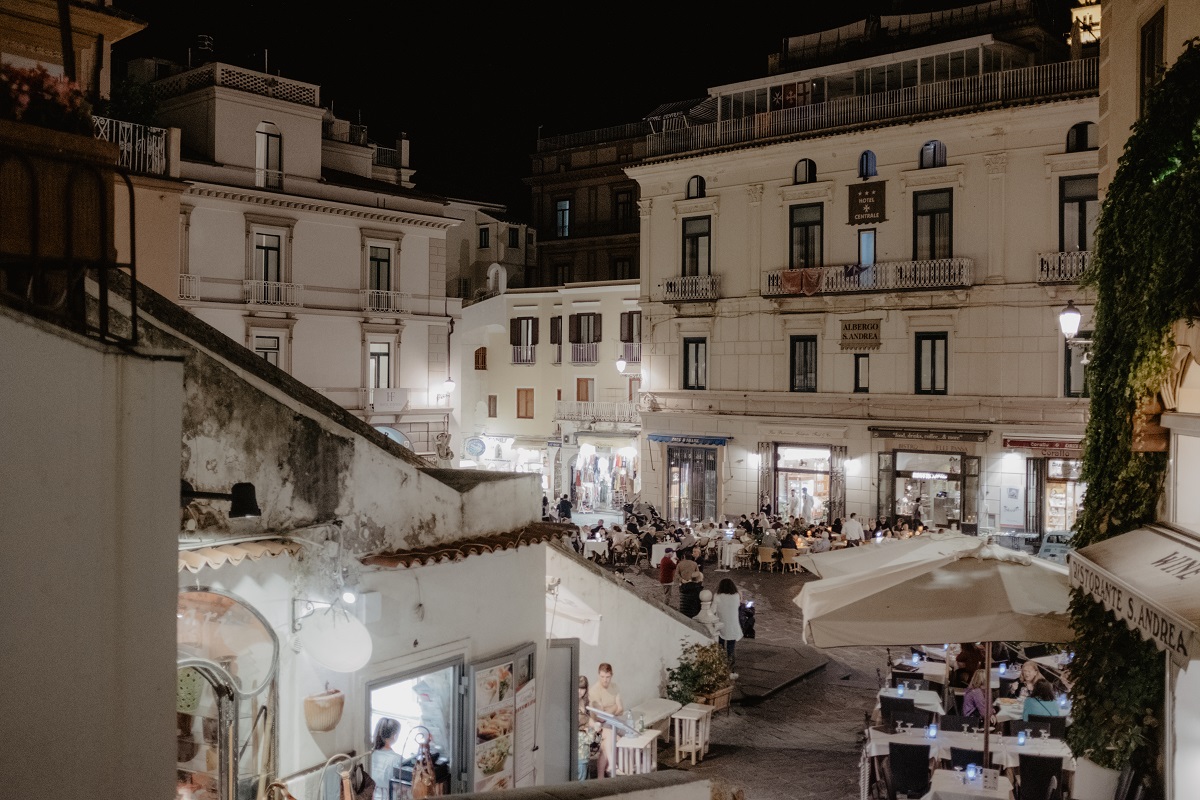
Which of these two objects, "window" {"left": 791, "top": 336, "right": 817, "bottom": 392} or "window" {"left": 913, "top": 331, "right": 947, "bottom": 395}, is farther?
"window" {"left": 791, "top": 336, "right": 817, "bottom": 392}

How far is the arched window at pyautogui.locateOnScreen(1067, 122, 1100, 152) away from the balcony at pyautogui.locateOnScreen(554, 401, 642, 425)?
1537cm

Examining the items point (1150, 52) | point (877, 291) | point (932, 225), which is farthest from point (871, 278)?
point (1150, 52)

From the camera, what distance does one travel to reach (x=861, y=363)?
27.3 metres

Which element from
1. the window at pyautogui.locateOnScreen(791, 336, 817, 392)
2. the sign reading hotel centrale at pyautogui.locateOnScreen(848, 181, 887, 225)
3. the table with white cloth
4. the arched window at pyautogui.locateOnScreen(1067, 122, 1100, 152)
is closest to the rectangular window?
the window at pyautogui.locateOnScreen(791, 336, 817, 392)

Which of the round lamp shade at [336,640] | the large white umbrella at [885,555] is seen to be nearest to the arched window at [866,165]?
the large white umbrella at [885,555]

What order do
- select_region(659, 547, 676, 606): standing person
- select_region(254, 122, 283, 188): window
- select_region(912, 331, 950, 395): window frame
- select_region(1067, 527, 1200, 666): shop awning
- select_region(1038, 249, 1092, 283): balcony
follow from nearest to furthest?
1. select_region(1067, 527, 1200, 666): shop awning
2. select_region(659, 547, 676, 606): standing person
3. select_region(1038, 249, 1092, 283): balcony
4. select_region(912, 331, 950, 395): window frame
5. select_region(254, 122, 283, 188): window

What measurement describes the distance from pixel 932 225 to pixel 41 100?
25415 mm

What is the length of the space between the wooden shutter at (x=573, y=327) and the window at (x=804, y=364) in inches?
406

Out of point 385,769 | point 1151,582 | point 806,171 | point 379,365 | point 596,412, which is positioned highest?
point 806,171

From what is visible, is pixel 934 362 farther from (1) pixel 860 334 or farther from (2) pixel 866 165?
(2) pixel 866 165

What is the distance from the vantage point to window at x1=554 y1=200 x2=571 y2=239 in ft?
150

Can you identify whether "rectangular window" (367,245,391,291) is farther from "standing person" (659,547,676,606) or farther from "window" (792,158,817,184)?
"standing person" (659,547,676,606)

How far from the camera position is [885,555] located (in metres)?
10.2

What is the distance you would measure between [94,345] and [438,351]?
2948cm
